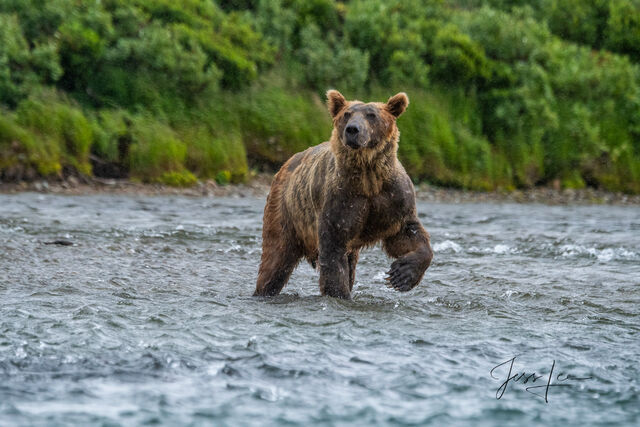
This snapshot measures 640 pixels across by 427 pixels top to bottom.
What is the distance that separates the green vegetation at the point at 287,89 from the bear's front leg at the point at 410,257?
11.0m

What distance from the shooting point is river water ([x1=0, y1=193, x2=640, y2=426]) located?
13.6 feet

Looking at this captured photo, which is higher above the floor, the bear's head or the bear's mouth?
the bear's head

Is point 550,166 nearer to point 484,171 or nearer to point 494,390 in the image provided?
point 484,171

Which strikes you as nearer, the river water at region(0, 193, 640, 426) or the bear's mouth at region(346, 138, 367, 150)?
the river water at region(0, 193, 640, 426)

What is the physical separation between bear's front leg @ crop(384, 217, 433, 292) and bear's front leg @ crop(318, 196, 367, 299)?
0.34 meters

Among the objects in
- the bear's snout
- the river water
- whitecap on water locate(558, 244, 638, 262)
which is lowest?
whitecap on water locate(558, 244, 638, 262)

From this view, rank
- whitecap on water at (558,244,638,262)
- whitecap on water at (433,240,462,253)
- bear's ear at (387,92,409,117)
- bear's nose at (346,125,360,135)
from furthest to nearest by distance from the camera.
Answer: whitecap on water at (433,240,462,253), whitecap on water at (558,244,638,262), bear's ear at (387,92,409,117), bear's nose at (346,125,360,135)

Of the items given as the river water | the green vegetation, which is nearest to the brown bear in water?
the river water

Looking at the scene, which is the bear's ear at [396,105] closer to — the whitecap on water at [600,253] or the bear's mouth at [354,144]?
the bear's mouth at [354,144]

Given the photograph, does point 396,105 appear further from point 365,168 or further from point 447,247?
point 447,247

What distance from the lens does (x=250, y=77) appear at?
19156 millimetres

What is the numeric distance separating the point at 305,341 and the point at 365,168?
5.17 feet

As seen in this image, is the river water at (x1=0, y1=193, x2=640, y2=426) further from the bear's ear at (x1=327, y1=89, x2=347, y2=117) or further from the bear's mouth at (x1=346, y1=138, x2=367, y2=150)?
the bear's ear at (x1=327, y1=89, x2=347, y2=117)

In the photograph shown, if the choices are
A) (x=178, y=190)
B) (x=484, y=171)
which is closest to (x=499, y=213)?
(x=484, y=171)
